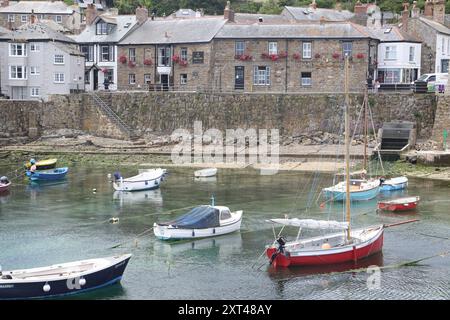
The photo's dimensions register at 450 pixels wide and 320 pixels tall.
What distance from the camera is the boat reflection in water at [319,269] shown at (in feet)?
90.7

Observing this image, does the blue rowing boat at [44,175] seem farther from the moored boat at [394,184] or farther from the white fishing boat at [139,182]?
the moored boat at [394,184]

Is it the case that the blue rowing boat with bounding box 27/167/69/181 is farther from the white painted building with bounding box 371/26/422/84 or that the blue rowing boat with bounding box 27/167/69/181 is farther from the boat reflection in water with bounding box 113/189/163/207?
the white painted building with bounding box 371/26/422/84

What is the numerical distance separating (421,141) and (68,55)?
27.8 metres

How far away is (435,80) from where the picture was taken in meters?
59.7

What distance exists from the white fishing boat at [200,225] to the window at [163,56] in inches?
1233

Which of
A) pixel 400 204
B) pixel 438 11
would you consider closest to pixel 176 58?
pixel 438 11

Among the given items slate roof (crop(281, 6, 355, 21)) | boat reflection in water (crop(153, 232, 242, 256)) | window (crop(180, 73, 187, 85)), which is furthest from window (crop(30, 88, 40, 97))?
boat reflection in water (crop(153, 232, 242, 256))

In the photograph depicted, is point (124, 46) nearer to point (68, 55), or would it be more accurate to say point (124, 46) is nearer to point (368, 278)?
point (68, 55)

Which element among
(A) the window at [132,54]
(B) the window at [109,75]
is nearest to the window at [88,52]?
(B) the window at [109,75]

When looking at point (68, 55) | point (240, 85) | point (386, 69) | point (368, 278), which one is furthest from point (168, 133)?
point (368, 278)

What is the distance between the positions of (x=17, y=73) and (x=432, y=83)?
105 ft

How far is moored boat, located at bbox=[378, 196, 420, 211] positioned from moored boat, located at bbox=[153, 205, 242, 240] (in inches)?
323

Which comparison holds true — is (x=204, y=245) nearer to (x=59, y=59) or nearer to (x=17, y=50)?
(x=59, y=59)

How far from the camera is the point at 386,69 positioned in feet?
207
